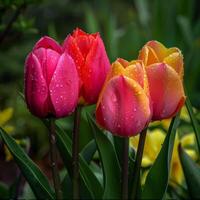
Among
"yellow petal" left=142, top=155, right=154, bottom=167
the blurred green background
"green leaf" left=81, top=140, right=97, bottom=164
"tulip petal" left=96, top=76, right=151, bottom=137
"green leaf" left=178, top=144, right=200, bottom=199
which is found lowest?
the blurred green background

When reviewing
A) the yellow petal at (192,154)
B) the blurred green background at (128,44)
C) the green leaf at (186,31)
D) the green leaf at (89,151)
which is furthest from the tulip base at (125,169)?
the green leaf at (186,31)

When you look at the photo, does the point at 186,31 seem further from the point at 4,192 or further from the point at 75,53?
the point at 75,53

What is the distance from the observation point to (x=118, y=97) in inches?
46.0

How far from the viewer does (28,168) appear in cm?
132

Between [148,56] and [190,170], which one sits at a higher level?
[148,56]

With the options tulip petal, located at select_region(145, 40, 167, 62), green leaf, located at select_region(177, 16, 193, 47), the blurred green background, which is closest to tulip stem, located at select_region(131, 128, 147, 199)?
tulip petal, located at select_region(145, 40, 167, 62)

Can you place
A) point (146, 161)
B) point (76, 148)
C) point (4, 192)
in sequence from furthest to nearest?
1. point (146, 161)
2. point (4, 192)
3. point (76, 148)

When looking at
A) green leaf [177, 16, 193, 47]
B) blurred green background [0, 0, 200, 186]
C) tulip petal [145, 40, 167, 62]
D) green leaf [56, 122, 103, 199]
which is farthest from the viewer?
green leaf [177, 16, 193, 47]

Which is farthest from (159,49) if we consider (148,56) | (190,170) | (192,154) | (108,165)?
(192,154)

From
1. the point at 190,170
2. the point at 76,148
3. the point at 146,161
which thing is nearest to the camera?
the point at 76,148

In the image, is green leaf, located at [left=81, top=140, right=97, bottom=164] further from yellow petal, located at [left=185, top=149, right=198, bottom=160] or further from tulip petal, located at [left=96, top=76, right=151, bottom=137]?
yellow petal, located at [left=185, top=149, right=198, bottom=160]

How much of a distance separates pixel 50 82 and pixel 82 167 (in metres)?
0.33

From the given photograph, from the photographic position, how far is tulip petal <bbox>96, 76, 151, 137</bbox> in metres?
1.16

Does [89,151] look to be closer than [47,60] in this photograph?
No
